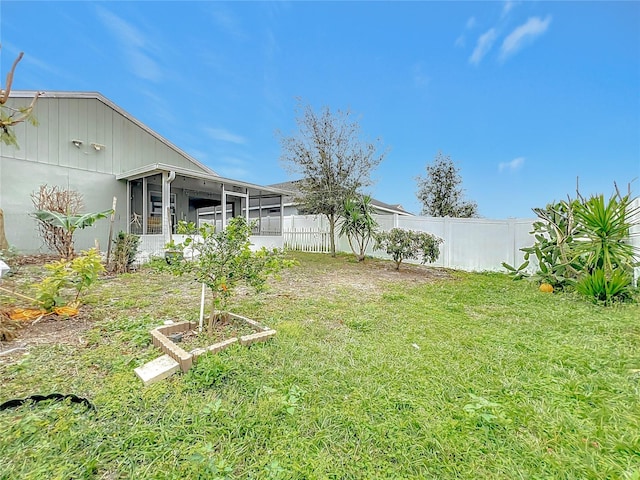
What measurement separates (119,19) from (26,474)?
11.5 meters

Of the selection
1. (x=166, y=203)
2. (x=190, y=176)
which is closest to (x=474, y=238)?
(x=190, y=176)

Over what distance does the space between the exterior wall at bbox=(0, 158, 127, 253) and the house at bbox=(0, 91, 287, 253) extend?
21 millimetres

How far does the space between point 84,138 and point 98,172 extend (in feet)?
4.03

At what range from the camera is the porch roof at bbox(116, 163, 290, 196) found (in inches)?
356

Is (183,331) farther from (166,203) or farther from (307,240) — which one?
(307,240)

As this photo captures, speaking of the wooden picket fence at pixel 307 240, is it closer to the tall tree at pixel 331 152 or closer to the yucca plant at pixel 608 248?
the tall tree at pixel 331 152

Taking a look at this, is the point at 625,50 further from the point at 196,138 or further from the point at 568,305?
the point at 196,138

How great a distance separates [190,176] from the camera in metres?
9.94

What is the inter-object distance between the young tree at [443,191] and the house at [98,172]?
866 centimetres

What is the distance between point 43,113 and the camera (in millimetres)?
9453

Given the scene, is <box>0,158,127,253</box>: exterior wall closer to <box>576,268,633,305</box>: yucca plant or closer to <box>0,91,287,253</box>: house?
<box>0,91,287,253</box>: house

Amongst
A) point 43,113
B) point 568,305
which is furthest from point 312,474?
point 43,113

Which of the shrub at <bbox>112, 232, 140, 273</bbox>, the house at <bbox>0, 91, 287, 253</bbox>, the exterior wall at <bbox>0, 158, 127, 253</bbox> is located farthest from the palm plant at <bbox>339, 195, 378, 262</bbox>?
the exterior wall at <bbox>0, 158, 127, 253</bbox>

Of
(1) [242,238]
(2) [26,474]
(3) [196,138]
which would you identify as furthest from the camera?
(3) [196,138]
